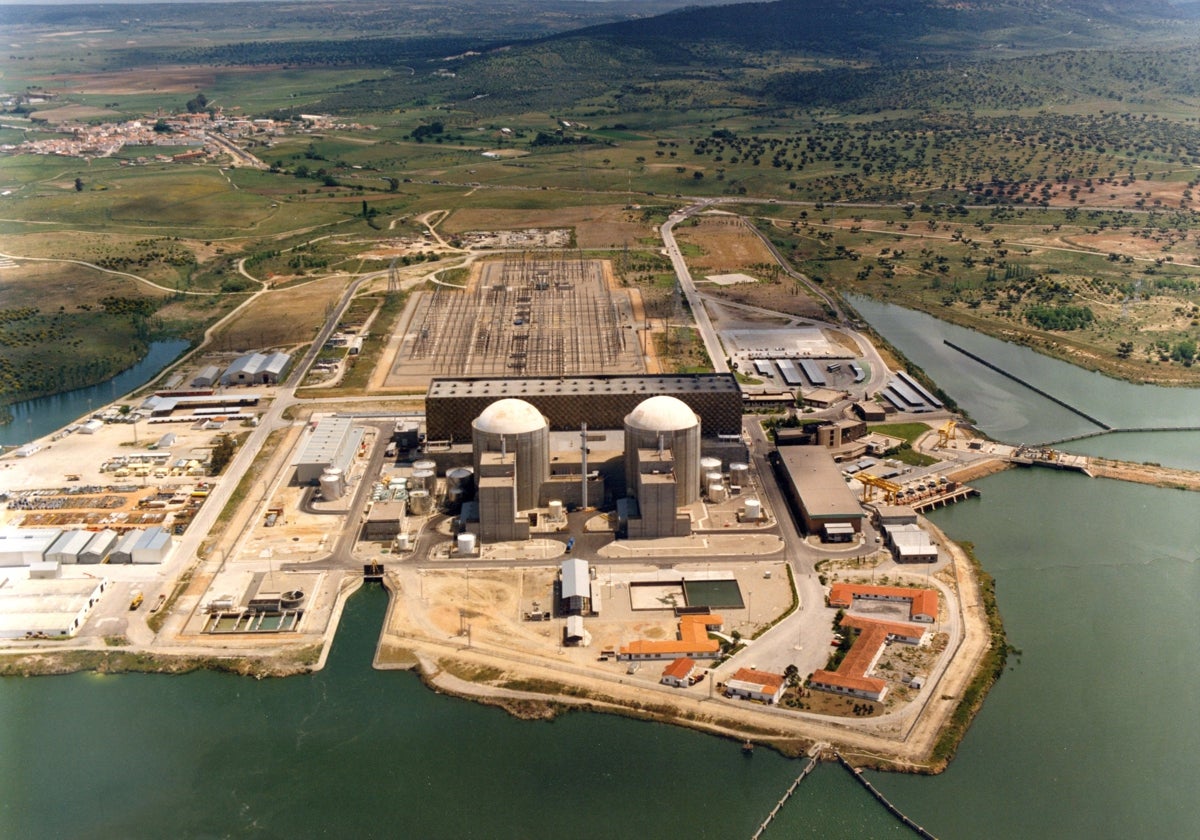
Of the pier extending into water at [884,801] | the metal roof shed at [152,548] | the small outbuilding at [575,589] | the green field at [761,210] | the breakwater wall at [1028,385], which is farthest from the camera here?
the green field at [761,210]

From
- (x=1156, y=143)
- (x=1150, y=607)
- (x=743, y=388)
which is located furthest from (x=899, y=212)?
(x=1150, y=607)

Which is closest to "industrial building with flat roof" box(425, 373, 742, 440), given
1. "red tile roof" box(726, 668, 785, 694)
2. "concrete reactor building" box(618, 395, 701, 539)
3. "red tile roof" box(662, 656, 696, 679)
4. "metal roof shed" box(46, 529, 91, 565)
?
"concrete reactor building" box(618, 395, 701, 539)

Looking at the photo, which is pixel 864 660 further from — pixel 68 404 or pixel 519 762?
pixel 68 404

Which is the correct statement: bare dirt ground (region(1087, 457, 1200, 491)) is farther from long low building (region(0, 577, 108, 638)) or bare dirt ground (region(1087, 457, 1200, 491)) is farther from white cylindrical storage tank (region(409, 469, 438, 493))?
long low building (region(0, 577, 108, 638))

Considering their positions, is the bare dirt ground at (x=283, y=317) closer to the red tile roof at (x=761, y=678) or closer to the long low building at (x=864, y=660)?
the red tile roof at (x=761, y=678)

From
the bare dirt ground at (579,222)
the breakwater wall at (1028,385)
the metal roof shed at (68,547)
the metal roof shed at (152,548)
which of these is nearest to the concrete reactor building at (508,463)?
the metal roof shed at (152,548)

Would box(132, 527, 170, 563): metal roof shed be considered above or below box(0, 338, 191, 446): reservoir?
above

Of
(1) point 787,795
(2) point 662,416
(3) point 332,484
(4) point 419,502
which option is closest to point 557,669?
(1) point 787,795

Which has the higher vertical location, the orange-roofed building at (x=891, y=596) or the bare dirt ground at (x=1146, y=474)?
the orange-roofed building at (x=891, y=596)
